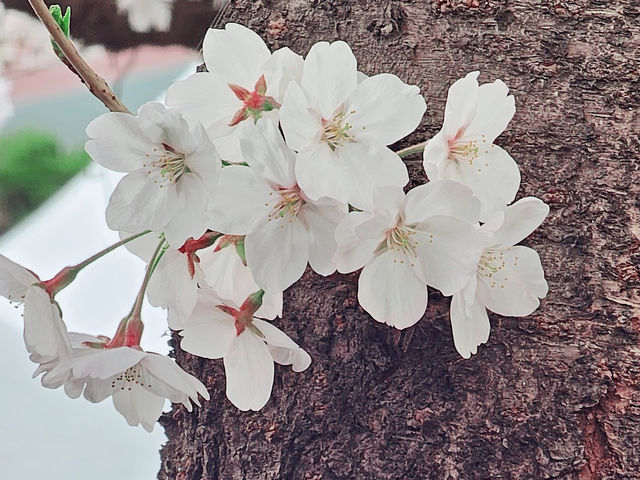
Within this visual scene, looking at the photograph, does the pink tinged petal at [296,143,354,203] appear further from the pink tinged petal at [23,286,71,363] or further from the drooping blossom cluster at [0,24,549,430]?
the pink tinged petal at [23,286,71,363]

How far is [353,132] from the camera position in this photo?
0.38 m

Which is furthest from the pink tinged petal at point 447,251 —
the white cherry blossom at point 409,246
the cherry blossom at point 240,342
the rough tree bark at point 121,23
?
the rough tree bark at point 121,23

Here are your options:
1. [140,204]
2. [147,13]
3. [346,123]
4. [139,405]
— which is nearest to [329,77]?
[346,123]

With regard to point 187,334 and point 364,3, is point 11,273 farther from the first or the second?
point 364,3

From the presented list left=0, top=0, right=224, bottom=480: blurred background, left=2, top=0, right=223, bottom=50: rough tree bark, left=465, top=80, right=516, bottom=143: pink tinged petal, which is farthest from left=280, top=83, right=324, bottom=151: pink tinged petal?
left=2, top=0, right=223, bottom=50: rough tree bark

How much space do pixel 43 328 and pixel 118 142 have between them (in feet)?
0.38

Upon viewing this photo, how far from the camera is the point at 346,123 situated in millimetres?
386

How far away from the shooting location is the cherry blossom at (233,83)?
0.41m

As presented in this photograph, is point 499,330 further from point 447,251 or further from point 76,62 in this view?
point 76,62

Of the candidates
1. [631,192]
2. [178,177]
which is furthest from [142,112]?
[631,192]

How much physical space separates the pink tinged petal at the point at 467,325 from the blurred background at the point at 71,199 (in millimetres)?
664

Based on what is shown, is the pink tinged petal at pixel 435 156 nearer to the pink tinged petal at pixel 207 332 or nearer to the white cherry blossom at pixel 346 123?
the white cherry blossom at pixel 346 123

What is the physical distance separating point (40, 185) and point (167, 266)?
0.82m

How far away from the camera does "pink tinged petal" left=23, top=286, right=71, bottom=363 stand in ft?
1.24
